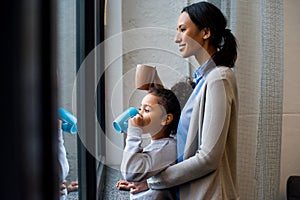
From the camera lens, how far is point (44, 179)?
0.15m

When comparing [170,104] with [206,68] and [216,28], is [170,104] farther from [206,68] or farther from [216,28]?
[216,28]

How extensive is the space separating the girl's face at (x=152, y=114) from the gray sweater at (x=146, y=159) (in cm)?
4

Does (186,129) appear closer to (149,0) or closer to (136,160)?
(136,160)

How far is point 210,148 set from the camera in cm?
97

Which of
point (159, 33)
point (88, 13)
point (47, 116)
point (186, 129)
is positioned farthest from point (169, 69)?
point (47, 116)

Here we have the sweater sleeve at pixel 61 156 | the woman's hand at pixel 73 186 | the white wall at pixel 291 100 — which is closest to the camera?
the sweater sleeve at pixel 61 156

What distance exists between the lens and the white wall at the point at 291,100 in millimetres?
1895

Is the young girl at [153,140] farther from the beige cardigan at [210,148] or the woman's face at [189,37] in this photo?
the woman's face at [189,37]

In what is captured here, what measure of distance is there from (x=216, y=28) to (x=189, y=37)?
0.27ft

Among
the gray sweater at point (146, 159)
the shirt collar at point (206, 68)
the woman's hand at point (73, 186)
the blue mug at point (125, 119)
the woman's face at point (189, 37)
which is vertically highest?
the woman's face at point (189, 37)

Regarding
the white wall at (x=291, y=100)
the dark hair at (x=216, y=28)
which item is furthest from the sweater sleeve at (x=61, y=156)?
the white wall at (x=291, y=100)

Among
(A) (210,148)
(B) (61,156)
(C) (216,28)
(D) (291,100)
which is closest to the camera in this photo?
(B) (61,156)

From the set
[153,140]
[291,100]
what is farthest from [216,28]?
[291,100]

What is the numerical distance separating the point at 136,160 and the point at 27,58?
0.87 m
